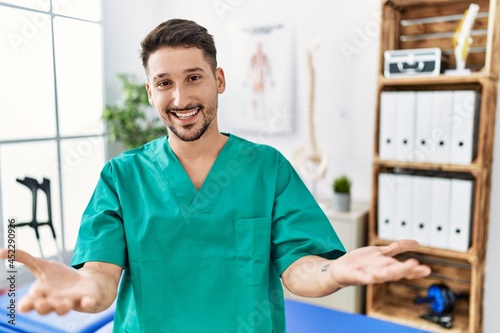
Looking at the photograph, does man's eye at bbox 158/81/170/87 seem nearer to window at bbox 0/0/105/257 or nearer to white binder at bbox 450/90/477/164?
Result: white binder at bbox 450/90/477/164

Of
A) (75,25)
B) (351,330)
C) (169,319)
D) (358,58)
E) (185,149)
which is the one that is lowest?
(351,330)

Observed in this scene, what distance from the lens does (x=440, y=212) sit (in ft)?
7.44

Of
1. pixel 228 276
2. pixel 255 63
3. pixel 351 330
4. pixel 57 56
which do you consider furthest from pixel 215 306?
pixel 57 56

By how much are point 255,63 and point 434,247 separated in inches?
64.7

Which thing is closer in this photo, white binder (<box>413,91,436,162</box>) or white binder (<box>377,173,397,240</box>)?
white binder (<box>413,91,436,162</box>)

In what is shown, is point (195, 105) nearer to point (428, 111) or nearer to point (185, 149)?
point (185, 149)

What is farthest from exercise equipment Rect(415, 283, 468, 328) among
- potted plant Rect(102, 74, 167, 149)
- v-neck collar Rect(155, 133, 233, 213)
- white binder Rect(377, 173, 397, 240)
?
potted plant Rect(102, 74, 167, 149)

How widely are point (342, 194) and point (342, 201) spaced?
0.04 m

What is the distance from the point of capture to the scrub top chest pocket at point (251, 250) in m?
0.99

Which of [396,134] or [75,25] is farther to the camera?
Answer: [75,25]

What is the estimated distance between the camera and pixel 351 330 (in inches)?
56.4

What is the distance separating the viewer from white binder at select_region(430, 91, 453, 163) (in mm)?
2182

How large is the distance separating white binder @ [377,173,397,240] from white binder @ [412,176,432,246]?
0.11 meters

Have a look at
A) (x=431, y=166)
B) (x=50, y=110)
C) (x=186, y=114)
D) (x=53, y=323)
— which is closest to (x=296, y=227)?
(x=186, y=114)
